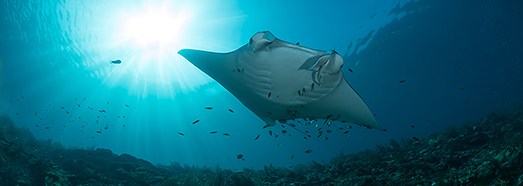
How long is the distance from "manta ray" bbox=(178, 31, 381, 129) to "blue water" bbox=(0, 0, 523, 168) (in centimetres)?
707

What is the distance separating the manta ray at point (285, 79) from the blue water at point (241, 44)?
7.07 metres

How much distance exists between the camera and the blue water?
2092 centimetres

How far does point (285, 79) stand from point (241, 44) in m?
17.7

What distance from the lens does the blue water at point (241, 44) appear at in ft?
68.6

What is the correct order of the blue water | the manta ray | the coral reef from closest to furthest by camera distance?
the coral reef < the manta ray < the blue water

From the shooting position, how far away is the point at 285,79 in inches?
188

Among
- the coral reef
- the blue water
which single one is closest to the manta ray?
the coral reef

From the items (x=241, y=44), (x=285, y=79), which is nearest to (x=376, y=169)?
(x=285, y=79)

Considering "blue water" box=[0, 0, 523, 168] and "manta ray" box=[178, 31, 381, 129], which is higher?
"blue water" box=[0, 0, 523, 168]

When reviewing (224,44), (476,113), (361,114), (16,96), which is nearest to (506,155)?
(361,114)

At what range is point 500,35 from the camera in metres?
26.8

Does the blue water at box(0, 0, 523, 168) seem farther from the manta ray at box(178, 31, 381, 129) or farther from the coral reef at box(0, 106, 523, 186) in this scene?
the manta ray at box(178, 31, 381, 129)

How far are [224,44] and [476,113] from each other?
35085 millimetres

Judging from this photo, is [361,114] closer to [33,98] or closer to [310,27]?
[310,27]
